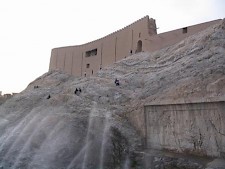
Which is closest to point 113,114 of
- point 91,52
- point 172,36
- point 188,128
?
point 188,128

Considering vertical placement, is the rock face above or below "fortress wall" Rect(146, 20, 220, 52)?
below

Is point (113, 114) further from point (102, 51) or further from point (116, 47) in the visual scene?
point (102, 51)

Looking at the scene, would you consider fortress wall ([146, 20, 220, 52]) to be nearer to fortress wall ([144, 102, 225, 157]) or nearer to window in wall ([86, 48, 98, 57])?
fortress wall ([144, 102, 225, 157])

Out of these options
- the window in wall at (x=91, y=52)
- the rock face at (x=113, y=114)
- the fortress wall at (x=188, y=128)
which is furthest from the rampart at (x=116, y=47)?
the fortress wall at (x=188, y=128)

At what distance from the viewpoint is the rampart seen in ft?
73.3

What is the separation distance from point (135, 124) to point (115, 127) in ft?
3.64

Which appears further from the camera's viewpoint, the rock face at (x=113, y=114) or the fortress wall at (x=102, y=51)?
the fortress wall at (x=102, y=51)

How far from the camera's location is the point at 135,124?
1488 cm

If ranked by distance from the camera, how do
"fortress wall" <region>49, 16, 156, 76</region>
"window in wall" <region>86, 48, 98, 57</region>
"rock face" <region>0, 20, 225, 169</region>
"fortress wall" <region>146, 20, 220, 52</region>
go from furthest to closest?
"window in wall" <region>86, 48, 98, 57</region> → "fortress wall" <region>49, 16, 156, 76</region> → "fortress wall" <region>146, 20, 220, 52</region> → "rock face" <region>0, 20, 225, 169</region>

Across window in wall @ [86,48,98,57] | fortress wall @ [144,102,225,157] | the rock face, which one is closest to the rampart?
window in wall @ [86,48,98,57]

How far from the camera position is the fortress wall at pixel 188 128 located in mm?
11508

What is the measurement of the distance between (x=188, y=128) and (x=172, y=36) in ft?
36.6

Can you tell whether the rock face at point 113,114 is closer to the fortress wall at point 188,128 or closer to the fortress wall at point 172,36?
the fortress wall at point 188,128

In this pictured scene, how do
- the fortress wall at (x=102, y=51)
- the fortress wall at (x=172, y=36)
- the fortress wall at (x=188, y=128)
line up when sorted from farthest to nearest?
1. the fortress wall at (x=102, y=51)
2. the fortress wall at (x=172, y=36)
3. the fortress wall at (x=188, y=128)
